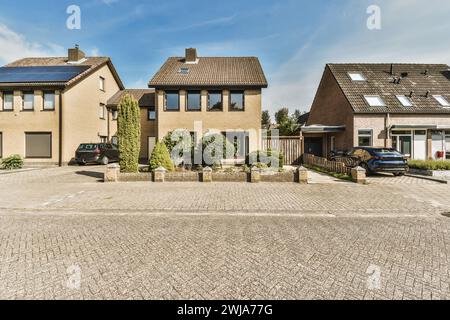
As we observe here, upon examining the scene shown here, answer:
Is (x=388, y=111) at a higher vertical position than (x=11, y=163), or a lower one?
higher

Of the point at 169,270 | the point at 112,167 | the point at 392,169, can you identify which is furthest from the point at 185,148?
the point at 392,169

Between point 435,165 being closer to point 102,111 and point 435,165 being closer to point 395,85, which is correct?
point 395,85

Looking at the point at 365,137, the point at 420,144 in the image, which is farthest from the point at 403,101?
the point at 365,137

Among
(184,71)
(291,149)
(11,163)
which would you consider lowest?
(11,163)

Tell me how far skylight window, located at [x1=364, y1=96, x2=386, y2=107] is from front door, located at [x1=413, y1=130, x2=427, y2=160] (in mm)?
3242

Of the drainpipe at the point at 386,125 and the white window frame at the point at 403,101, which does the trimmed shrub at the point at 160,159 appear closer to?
the drainpipe at the point at 386,125

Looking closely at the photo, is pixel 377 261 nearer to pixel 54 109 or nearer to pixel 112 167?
pixel 112 167

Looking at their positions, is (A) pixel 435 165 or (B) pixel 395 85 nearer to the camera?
(A) pixel 435 165

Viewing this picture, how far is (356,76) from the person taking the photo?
2000 cm

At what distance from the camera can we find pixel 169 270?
329 cm

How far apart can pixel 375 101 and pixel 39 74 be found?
A: 2591cm

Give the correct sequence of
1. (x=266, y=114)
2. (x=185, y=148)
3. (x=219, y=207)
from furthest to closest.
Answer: (x=266, y=114)
(x=185, y=148)
(x=219, y=207)

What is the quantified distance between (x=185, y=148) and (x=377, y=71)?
61.8 feet
